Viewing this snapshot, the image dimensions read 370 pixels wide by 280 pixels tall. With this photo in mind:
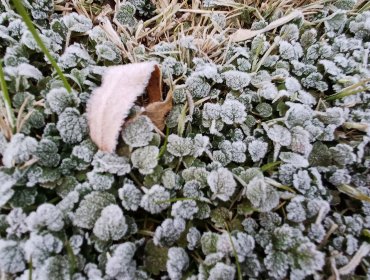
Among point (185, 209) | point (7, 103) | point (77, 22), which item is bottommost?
point (185, 209)

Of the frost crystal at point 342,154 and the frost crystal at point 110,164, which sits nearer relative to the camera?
the frost crystal at point 110,164

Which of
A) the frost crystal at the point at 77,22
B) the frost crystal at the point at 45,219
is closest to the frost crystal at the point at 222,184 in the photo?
the frost crystal at the point at 45,219

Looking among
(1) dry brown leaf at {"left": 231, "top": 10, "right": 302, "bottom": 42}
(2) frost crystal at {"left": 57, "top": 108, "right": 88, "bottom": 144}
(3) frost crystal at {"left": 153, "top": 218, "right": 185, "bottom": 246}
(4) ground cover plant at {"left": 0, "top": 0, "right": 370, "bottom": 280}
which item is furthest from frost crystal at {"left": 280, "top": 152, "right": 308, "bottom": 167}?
(2) frost crystal at {"left": 57, "top": 108, "right": 88, "bottom": 144}

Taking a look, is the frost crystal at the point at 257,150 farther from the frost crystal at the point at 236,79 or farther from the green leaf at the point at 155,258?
the green leaf at the point at 155,258

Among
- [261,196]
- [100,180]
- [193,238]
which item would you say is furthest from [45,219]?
[261,196]

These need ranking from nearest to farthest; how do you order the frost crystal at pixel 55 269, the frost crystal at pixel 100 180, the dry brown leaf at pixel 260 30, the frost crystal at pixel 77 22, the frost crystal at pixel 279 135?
the frost crystal at pixel 55 269, the frost crystal at pixel 100 180, the frost crystal at pixel 279 135, the frost crystal at pixel 77 22, the dry brown leaf at pixel 260 30

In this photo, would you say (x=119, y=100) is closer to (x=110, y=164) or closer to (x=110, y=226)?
(x=110, y=164)
